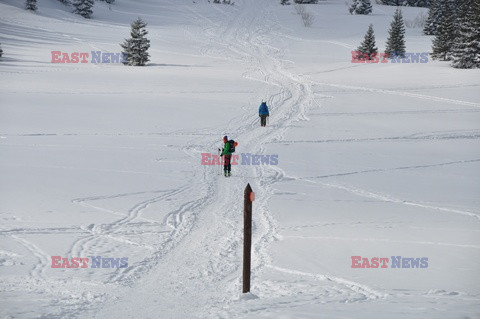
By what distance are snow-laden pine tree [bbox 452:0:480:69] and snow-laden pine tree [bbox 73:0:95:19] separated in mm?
47955

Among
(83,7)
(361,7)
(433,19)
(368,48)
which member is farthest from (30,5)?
(433,19)

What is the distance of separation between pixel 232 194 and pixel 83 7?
63.4 metres

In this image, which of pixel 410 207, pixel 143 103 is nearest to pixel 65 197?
pixel 410 207

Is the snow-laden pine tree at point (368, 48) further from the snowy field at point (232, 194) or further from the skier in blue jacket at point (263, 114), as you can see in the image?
the skier in blue jacket at point (263, 114)

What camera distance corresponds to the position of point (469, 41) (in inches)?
1666

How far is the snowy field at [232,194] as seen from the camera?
7.96 metres

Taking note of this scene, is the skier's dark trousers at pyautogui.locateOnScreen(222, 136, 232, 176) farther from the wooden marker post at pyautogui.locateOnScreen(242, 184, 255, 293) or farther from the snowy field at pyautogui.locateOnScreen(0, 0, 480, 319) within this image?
the wooden marker post at pyautogui.locateOnScreen(242, 184, 255, 293)

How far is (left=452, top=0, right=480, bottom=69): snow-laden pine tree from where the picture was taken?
136 ft

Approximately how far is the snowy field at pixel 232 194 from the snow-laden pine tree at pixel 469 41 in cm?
399

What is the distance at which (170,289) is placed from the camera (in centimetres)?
822

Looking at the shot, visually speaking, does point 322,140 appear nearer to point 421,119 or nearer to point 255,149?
point 255,149

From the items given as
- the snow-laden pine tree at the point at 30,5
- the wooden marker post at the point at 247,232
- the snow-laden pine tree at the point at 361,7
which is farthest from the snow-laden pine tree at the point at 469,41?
the snow-laden pine tree at the point at 30,5

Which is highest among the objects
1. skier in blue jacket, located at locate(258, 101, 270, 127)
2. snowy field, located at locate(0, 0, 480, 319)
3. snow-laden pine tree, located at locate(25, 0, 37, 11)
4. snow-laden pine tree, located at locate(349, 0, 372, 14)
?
snow-laden pine tree, located at locate(349, 0, 372, 14)

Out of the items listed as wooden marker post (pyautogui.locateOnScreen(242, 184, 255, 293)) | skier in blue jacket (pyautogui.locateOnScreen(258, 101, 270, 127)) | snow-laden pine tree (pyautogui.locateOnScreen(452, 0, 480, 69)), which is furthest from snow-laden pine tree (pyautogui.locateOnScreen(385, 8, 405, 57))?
wooden marker post (pyautogui.locateOnScreen(242, 184, 255, 293))
